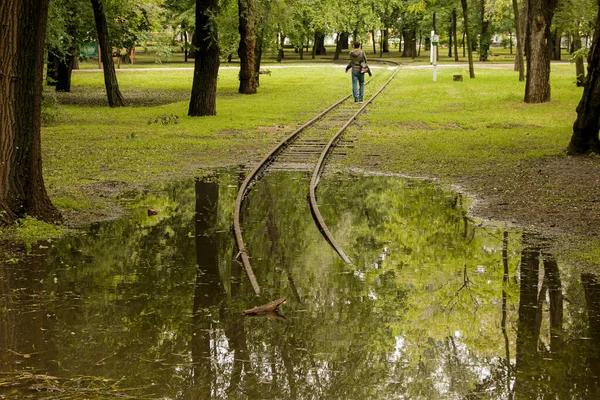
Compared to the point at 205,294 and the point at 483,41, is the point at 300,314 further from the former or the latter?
the point at 483,41

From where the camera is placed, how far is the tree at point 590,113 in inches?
607

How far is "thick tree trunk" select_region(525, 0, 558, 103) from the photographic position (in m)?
26.9

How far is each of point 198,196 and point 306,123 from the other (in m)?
9.25

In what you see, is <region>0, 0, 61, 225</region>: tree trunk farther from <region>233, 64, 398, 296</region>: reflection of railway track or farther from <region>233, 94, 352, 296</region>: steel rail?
<region>233, 64, 398, 296</region>: reflection of railway track

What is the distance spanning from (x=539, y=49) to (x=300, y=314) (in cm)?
2207

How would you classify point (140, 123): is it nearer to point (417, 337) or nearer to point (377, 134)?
point (377, 134)

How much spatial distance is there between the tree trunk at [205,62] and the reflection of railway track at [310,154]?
353cm

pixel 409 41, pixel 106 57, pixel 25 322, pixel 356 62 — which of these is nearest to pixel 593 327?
pixel 25 322

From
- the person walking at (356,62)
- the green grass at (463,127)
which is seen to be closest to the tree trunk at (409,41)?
the green grass at (463,127)

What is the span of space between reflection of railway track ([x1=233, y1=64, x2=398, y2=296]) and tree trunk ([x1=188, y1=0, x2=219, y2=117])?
353 centimetres

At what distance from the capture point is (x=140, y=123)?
23750 mm

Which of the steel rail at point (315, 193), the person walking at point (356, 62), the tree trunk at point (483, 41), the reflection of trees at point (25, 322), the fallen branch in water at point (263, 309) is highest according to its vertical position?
the tree trunk at point (483, 41)

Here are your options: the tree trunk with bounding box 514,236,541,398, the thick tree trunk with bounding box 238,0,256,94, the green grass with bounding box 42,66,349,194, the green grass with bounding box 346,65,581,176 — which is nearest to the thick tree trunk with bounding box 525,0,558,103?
the green grass with bounding box 346,65,581,176

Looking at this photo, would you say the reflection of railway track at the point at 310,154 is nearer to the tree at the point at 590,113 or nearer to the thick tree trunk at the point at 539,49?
the tree at the point at 590,113
